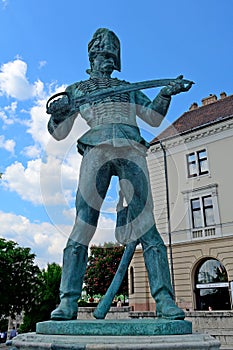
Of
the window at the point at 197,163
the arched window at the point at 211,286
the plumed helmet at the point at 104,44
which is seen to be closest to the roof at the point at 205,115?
the window at the point at 197,163

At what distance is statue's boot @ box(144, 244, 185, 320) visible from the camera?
12.3 feet

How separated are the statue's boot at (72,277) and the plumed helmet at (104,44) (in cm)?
248

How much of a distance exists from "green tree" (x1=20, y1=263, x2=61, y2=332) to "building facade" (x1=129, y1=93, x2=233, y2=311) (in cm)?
935

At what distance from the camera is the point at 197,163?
26.5 meters

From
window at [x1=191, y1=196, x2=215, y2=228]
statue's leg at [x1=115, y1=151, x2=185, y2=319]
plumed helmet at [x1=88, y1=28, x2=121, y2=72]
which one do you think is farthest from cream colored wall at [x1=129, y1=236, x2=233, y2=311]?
statue's leg at [x1=115, y1=151, x2=185, y2=319]

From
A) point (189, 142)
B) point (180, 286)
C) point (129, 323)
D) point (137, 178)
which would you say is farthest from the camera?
point (189, 142)

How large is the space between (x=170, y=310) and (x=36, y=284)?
28957 millimetres

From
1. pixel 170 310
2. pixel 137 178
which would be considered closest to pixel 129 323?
pixel 170 310

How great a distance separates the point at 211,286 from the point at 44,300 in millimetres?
18938

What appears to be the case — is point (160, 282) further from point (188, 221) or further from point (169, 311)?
point (188, 221)

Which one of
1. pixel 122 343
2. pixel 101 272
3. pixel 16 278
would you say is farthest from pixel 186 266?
pixel 122 343

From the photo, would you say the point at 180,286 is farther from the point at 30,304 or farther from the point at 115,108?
the point at 115,108

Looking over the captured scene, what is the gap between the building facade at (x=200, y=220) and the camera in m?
23.9

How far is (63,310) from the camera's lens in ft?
12.5
